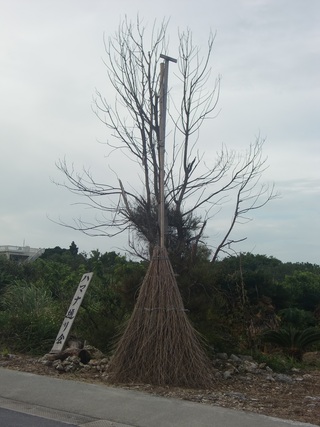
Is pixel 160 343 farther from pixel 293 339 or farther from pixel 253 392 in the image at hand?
pixel 293 339

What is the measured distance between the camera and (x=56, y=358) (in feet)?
36.5

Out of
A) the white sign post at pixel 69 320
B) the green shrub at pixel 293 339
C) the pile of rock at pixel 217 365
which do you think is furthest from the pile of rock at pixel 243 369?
the white sign post at pixel 69 320

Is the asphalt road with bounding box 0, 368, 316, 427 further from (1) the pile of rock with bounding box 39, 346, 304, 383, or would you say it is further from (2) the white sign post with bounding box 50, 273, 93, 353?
(2) the white sign post with bounding box 50, 273, 93, 353

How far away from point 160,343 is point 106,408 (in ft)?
5.16

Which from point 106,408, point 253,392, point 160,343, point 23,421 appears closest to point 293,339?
point 253,392

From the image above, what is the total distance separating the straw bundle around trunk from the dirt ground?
233 millimetres

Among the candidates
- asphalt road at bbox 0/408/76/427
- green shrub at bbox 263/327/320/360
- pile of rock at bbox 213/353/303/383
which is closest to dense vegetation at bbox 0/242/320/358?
green shrub at bbox 263/327/320/360

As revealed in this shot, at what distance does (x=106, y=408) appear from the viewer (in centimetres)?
824

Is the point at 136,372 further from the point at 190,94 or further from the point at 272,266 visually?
the point at 272,266

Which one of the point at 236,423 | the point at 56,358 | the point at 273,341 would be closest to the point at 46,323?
the point at 56,358

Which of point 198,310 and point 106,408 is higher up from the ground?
point 198,310

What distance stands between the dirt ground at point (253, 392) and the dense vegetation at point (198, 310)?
1208 mm

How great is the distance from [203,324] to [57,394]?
306cm

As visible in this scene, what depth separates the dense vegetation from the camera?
11.4 metres
